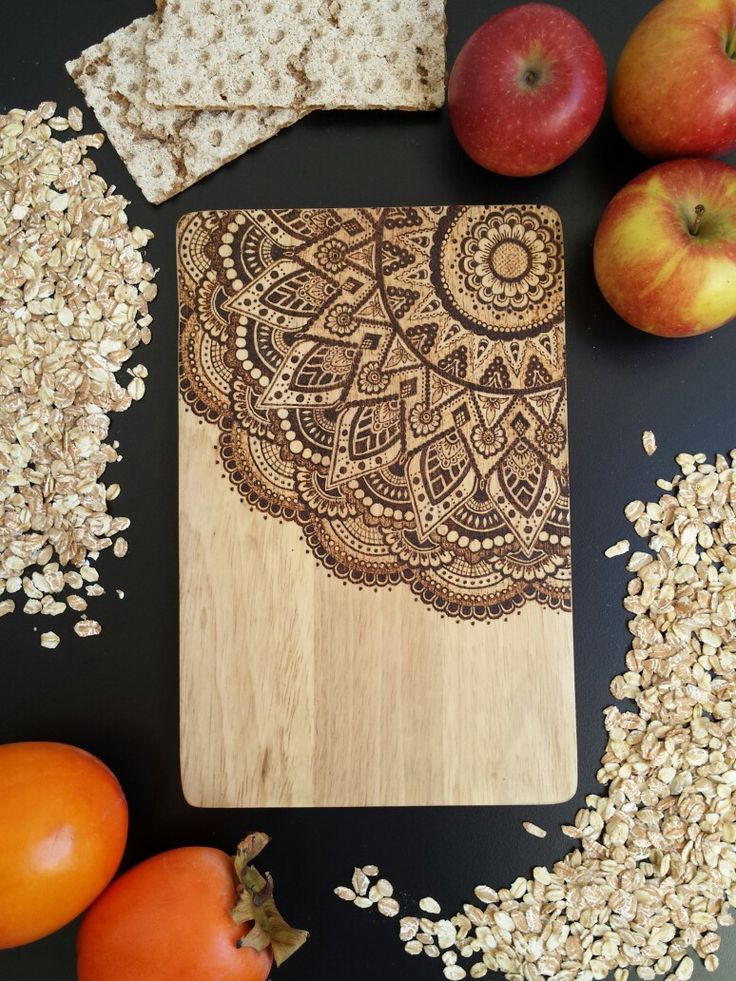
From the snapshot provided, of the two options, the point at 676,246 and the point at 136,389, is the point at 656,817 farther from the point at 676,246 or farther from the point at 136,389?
the point at 136,389

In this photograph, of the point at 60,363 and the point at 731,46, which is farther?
the point at 60,363

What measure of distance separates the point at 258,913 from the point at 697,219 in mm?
712

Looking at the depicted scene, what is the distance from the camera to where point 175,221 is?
30.1 inches

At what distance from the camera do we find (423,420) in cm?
73

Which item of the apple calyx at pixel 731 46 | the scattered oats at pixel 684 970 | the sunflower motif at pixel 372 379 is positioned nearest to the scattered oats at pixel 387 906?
the scattered oats at pixel 684 970

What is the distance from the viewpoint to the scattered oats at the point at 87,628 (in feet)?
2.48

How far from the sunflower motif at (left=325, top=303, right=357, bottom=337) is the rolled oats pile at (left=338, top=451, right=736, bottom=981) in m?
0.33

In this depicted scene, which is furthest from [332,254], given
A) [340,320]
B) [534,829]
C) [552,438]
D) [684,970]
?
[684,970]

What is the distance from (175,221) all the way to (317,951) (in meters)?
0.74

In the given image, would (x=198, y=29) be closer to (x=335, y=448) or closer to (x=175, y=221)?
(x=175, y=221)

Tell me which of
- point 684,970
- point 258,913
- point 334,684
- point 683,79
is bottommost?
point 684,970

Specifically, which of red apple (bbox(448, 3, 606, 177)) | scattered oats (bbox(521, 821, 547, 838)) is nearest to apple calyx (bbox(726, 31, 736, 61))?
red apple (bbox(448, 3, 606, 177))

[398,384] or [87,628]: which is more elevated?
[398,384]

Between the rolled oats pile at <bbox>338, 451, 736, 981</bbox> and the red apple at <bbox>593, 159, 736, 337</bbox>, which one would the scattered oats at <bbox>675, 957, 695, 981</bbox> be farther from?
the red apple at <bbox>593, 159, 736, 337</bbox>
